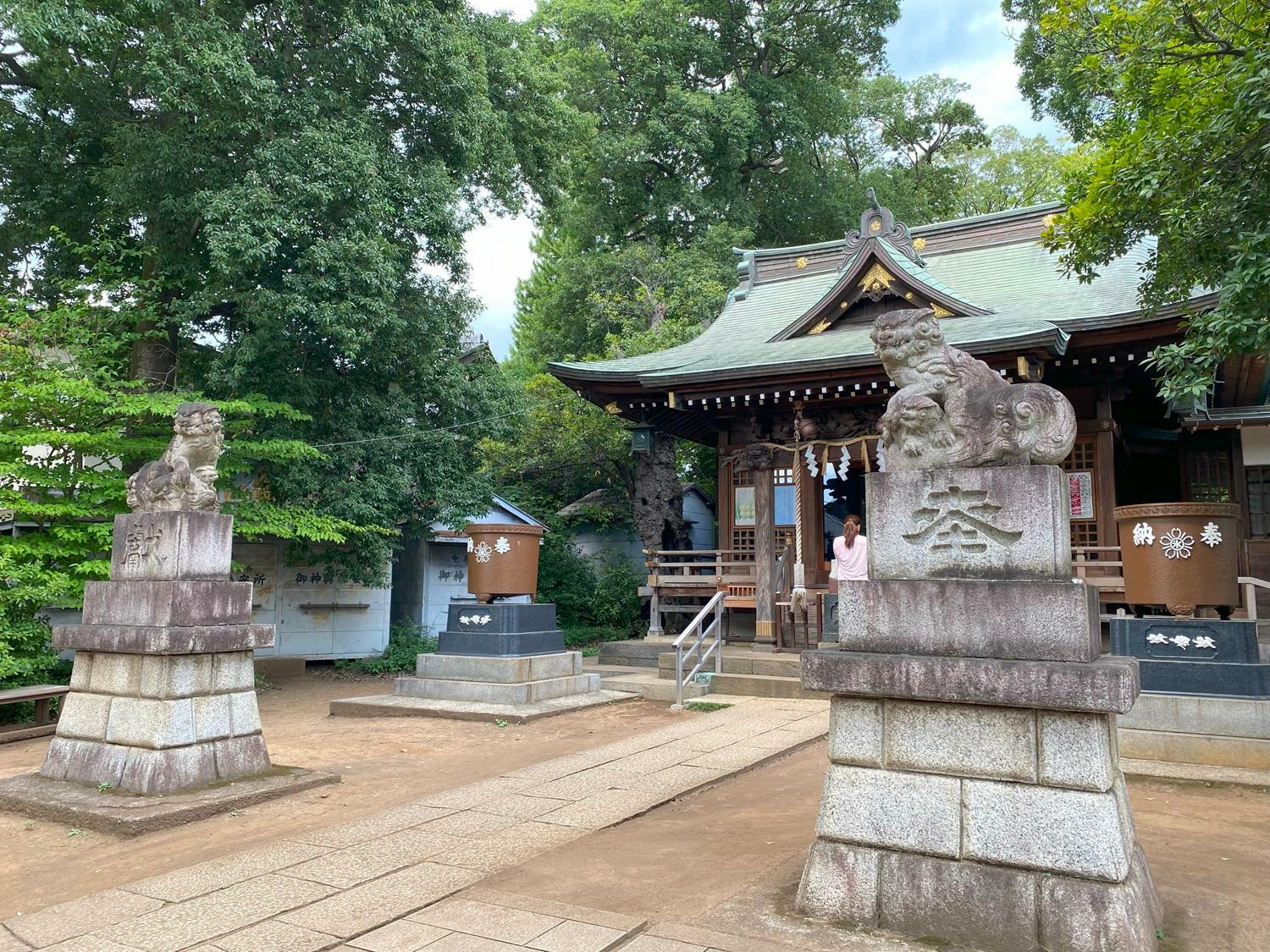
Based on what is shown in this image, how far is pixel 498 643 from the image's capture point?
10.5 m

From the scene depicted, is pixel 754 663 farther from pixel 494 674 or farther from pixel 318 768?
pixel 318 768

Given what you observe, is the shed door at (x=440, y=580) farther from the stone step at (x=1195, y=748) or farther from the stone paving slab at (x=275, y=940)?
the stone paving slab at (x=275, y=940)

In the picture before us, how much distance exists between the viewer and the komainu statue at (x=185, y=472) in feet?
20.9

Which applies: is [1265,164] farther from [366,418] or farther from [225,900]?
[366,418]

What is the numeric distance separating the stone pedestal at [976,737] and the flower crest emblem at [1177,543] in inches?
172

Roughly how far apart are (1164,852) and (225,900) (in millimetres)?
4832

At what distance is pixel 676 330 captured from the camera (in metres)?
19.1

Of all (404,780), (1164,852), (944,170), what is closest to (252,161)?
(404,780)

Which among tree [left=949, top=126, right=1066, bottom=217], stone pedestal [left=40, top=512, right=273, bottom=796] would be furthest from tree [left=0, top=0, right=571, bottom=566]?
tree [left=949, top=126, right=1066, bottom=217]

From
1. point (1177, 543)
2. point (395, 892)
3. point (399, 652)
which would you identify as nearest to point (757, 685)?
point (1177, 543)

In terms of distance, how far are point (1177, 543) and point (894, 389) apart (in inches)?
188

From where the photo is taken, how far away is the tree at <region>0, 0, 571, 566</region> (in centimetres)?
1120

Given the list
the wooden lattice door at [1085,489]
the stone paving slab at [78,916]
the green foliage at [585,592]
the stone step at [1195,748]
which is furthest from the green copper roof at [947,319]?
the stone paving slab at [78,916]

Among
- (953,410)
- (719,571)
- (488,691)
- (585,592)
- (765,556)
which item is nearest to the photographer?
(953,410)
